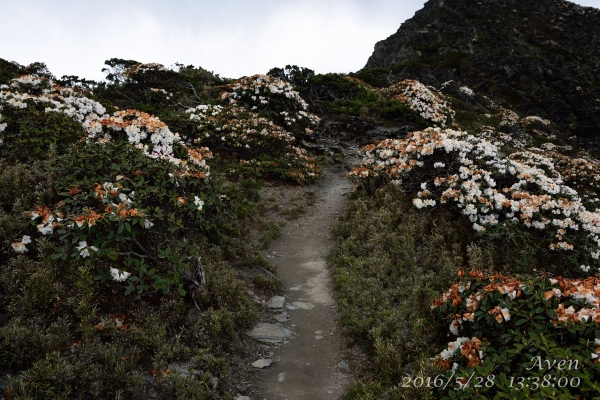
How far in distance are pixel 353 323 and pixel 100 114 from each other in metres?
9.21

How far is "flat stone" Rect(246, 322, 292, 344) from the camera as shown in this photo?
5.52m

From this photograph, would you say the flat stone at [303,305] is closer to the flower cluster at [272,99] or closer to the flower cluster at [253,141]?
the flower cluster at [253,141]

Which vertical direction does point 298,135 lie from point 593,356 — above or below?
above

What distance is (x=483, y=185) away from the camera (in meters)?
9.05

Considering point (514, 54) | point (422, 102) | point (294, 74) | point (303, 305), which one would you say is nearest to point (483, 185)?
point (303, 305)

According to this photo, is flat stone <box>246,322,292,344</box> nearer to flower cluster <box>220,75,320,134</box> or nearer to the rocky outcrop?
flower cluster <box>220,75,320,134</box>

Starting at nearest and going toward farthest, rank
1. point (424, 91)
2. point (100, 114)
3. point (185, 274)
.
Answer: point (185, 274) → point (100, 114) → point (424, 91)

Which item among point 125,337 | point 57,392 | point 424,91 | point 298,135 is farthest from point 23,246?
point 424,91

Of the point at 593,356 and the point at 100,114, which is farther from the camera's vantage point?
the point at 100,114

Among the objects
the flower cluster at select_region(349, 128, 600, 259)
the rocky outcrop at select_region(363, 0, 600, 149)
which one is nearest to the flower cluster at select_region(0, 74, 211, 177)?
the flower cluster at select_region(349, 128, 600, 259)

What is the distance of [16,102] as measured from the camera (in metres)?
7.36

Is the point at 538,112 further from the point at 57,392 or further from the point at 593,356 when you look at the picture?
the point at 57,392

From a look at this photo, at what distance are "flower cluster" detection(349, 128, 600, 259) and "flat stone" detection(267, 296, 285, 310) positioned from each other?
4.51 meters

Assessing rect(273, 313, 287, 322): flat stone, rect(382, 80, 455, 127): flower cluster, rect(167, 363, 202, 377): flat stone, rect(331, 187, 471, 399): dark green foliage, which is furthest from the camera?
rect(382, 80, 455, 127): flower cluster
